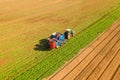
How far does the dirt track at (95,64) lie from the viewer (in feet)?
28.1

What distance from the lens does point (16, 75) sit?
11508 millimetres

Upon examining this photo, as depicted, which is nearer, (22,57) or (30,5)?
(22,57)

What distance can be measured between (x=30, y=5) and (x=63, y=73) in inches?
850

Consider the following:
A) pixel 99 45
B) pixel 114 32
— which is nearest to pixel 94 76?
pixel 99 45

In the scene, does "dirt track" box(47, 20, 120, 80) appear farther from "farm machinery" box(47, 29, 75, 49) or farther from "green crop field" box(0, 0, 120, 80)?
"farm machinery" box(47, 29, 75, 49)

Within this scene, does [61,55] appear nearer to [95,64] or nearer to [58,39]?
[58,39]

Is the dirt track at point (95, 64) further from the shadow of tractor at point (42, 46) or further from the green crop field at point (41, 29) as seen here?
the shadow of tractor at point (42, 46)

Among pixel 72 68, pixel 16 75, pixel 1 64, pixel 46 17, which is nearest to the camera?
pixel 72 68

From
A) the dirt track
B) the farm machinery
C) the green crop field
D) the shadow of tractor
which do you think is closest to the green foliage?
the green crop field

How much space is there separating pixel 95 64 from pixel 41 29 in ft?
34.6

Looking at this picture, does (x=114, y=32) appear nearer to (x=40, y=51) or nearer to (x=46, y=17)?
(x=40, y=51)

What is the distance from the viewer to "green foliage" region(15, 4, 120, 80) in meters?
11.3

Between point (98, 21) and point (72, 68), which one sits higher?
point (72, 68)

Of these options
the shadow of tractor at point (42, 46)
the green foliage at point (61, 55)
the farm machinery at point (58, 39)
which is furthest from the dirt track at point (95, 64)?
the shadow of tractor at point (42, 46)
